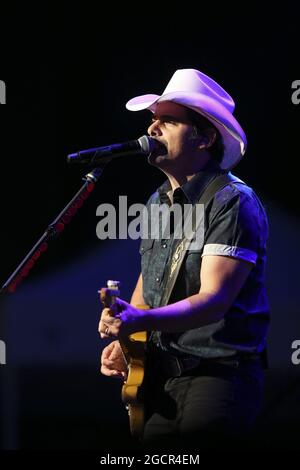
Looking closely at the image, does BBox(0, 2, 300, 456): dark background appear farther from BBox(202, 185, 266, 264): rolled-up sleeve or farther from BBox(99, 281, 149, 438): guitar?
BBox(202, 185, 266, 264): rolled-up sleeve

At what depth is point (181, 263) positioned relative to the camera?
294 cm

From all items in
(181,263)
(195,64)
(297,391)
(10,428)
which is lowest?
(10,428)

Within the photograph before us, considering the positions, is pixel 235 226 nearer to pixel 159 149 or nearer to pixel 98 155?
pixel 159 149

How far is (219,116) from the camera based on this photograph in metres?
3.06

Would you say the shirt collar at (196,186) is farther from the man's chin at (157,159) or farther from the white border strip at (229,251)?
the white border strip at (229,251)

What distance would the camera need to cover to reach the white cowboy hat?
Result: 3055mm

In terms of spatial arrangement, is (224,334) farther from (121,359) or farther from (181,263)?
(121,359)

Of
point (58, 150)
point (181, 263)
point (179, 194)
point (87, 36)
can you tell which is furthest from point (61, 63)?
point (181, 263)

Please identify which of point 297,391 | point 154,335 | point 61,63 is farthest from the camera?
point 61,63

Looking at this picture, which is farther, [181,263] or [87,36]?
[87,36]

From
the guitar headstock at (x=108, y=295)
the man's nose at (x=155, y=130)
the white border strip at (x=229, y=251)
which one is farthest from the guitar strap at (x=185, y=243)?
the guitar headstock at (x=108, y=295)

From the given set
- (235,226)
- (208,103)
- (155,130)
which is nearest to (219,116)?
(208,103)

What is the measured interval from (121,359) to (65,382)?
170 centimetres

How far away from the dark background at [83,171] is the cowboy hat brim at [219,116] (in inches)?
45.6
